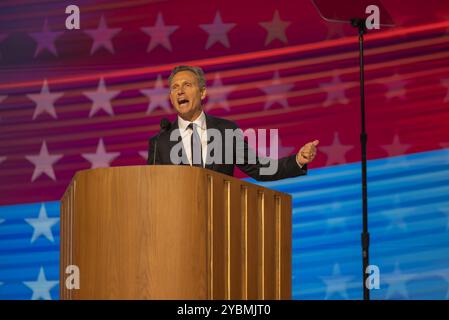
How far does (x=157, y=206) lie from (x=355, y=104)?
2.83 m

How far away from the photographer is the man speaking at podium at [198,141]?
4.71 metres

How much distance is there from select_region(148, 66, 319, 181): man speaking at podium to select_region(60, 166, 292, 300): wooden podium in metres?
0.72

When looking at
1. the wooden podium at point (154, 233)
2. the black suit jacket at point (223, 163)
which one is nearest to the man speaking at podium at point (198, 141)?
the black suit jacket at point (223, 163)

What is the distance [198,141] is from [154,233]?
1.01 m

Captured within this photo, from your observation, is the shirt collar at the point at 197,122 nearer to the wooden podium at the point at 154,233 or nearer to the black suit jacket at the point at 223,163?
the black suit jacket at the point at 223,163

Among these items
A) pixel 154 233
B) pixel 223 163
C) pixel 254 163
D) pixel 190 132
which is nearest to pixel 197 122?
pixel 190 132

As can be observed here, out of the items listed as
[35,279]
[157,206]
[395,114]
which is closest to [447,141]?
[395,114]

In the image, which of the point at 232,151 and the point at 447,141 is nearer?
the point at 232,151

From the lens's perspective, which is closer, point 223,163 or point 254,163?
point 223,163

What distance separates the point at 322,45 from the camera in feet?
21.5

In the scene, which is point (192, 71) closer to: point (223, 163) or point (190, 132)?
point (190, 132)

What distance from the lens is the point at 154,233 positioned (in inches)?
150
